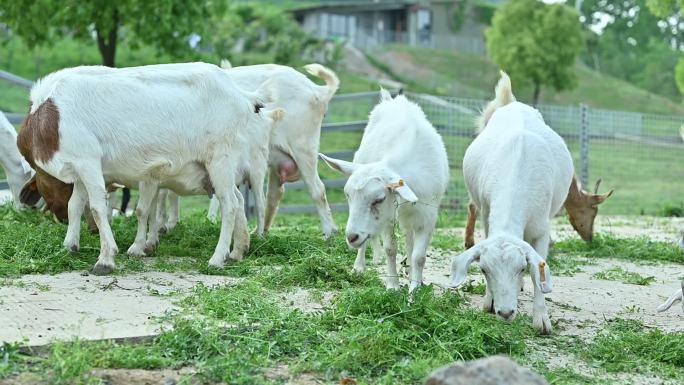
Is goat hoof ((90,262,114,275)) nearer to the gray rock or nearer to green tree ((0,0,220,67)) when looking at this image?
the gray rock

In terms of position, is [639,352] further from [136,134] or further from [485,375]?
[136,134]

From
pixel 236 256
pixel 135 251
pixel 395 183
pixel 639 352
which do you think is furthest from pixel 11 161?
pixel 639 352

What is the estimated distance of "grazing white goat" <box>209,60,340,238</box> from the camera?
9680 mm

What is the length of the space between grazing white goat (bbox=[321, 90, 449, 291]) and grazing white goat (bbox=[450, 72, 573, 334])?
405 mm

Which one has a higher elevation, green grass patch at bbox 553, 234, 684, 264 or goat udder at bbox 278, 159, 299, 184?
goat udder at bbox 278, 159, 299, 184

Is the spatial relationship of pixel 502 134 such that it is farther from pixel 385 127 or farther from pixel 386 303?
pixel 386 303

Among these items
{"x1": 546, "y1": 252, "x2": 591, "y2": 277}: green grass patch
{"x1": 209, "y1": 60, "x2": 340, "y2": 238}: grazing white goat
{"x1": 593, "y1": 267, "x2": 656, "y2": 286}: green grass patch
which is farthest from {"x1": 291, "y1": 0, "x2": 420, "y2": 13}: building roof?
{"x1": 593, "y1": 267, "x2": 656, "y2": 286}: green grass patch

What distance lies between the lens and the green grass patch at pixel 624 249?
10.1 meters

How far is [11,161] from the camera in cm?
1042

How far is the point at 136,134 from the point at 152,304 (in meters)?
1.88

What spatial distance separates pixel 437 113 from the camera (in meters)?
15.2

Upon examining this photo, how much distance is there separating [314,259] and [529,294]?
68.4 inches

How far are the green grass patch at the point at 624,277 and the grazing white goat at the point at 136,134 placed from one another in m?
3.42

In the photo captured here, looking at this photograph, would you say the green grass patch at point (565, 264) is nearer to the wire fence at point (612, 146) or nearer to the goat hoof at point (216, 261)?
the goat hoof at point (216, 261)
